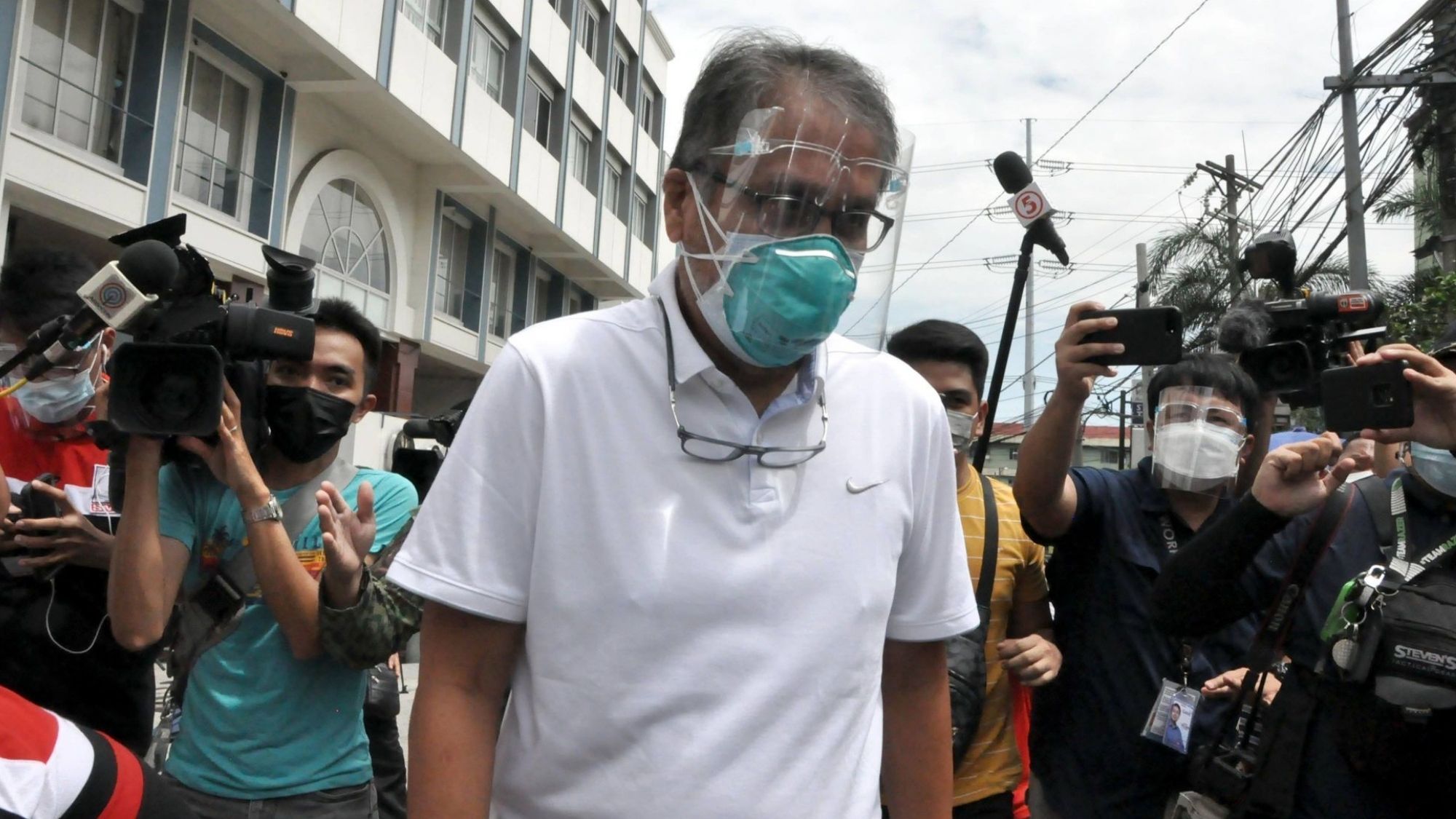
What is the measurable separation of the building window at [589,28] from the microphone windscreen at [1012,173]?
67.4 feet

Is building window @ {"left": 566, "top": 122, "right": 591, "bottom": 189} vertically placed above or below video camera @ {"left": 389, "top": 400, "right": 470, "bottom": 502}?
above

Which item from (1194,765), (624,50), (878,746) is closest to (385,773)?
(1194,765)

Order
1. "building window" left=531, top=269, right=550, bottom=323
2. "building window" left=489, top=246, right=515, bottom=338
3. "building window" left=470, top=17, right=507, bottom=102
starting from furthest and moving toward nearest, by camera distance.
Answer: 1. "building window" left=531, top=269, right=550, bottom=323
2. "building window" left=489, top=246, right=515, bottom=338
3. "building window" left=470, top=17, right=507, bottom=102

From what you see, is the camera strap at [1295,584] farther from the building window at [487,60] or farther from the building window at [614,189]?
the building window at [614,189]

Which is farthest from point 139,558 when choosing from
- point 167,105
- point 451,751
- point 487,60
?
point 487,60

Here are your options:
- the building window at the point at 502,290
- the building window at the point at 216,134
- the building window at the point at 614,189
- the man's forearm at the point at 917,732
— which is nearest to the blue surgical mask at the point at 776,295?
the man's forearm at the point at 917,732

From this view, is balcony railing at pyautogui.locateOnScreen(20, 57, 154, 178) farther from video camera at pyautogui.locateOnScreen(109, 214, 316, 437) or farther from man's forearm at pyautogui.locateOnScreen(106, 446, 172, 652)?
man's forearm at pyautogui.locateOnScreen(106, 446, 172, 652)

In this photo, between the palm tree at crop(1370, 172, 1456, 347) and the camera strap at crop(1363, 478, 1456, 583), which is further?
the palm tree at crop(1370, 172, 1456, 347)

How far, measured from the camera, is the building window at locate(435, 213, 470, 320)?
17997 millimetres

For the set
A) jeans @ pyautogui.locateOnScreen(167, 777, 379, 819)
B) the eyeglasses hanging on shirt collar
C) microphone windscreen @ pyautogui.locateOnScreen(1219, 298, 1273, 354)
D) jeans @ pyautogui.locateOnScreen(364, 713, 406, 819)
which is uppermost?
microphone windscreen @ pyautogui.locateOnScreen(1219, 298, 1273, 354)

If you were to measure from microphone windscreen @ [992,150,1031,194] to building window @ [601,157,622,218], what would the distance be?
71.3 feet

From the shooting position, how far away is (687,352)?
60.6 inches

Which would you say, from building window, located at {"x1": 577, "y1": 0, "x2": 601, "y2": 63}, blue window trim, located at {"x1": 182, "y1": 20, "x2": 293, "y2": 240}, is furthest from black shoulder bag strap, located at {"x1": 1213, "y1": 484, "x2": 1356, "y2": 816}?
building window, located at {"x1": 577, "y1": 0, "x2": 601, "y2": 63}

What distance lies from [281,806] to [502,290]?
18.7 meters
